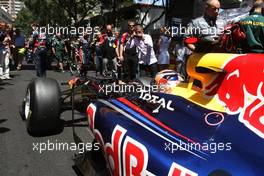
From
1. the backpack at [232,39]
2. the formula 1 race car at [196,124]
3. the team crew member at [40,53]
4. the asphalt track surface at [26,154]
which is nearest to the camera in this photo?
the formula 1 race car at [196,124]

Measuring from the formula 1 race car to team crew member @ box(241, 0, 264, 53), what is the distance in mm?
486

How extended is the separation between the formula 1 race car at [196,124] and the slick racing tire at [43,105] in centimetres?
166

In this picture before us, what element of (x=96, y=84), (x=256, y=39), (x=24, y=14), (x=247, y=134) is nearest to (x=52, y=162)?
(x=96, y=84)

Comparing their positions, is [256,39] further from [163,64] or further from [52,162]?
[163,64]

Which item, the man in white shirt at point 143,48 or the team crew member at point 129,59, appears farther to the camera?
the team crew member at point 129,59

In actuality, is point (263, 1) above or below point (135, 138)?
above

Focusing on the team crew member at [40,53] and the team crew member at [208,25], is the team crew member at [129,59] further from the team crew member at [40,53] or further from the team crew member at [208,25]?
the team crew member at [208,25]

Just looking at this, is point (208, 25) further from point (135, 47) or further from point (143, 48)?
point (135, 47)

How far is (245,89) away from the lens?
2.38 metres

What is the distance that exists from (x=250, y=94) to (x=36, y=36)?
27.7ft

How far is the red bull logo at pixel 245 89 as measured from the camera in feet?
7.36

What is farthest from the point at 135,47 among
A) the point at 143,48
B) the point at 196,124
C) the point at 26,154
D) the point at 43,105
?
the point at 196,124

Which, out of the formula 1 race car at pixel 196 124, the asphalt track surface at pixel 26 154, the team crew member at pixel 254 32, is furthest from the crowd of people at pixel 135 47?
the asphalt track surface at pixel 26 154

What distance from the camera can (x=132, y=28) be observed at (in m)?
8.56
